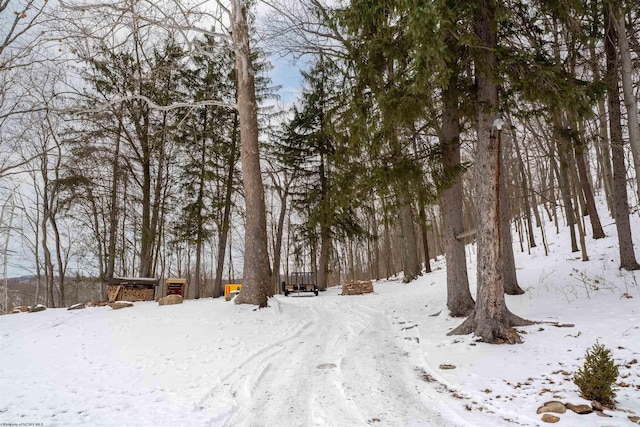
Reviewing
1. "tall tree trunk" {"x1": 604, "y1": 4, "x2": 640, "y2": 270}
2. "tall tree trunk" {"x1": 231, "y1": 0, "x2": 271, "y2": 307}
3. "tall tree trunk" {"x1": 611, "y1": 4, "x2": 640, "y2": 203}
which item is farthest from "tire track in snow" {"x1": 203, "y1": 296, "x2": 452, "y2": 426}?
"tall tree trunk" {"x1": 604, "y1": 4, "x2": 640, "y2": 270}

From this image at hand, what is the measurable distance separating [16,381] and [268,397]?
127 inches

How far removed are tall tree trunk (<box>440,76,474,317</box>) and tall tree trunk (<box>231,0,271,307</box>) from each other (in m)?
4.29

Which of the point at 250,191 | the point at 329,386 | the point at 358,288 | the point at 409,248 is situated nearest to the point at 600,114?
the point at 409,248

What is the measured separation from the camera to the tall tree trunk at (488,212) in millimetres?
5199

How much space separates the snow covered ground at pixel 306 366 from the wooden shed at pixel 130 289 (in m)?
2.60

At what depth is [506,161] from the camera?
14594 mm

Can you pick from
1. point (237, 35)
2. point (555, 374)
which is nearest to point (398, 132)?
point (237, 35)

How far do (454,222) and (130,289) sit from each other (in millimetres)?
9992

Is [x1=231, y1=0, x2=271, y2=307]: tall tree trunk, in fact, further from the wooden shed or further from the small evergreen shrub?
the small evergreen shrub

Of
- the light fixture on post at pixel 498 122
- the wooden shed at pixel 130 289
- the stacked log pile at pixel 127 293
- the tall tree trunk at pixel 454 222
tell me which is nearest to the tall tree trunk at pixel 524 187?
the tall tree trunk at pixel 454 222

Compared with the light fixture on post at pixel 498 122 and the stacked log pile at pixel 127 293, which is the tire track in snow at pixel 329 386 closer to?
the light fixture on post at pixel 498 122

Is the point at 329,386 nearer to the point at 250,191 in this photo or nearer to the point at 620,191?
the point at 250,191

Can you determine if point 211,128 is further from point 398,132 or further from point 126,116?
point 398,132

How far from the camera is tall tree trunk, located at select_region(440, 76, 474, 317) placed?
714 cm
